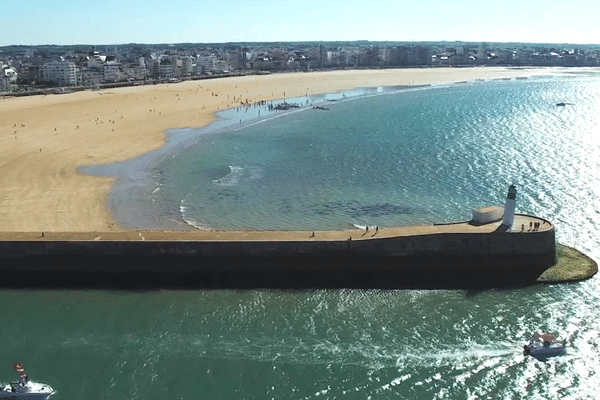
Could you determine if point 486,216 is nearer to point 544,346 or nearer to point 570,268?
point 570,268

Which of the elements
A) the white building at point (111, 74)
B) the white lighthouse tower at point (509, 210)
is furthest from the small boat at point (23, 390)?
the white building at point (111, 74)

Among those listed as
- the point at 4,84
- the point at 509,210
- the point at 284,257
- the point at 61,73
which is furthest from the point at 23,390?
the point at 61,73

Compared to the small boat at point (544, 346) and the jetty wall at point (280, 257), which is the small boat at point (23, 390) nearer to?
the jetty wall at point (280, 257)

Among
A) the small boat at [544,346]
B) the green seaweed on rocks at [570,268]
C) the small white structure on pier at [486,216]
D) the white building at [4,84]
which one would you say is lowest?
the small boat at [544,346]

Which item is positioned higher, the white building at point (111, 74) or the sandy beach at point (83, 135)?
the white building at point (111, 74)

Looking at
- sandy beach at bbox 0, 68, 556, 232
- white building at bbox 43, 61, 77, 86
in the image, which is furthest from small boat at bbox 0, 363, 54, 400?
white building at bbox 43, 61, 77, 86

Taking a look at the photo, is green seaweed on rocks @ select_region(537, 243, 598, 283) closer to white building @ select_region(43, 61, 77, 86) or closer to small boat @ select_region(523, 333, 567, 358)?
small boat @ select_region(523, 333, 567, 358)
